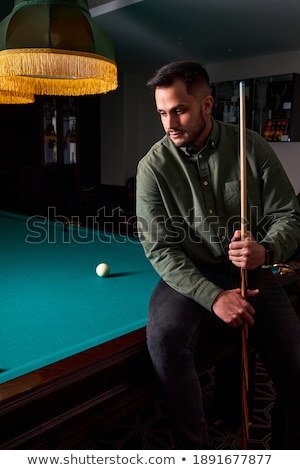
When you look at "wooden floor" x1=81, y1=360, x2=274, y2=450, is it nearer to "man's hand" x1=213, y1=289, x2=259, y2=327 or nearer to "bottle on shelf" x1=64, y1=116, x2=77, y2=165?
"man's hand" x1=213, y1=289, x2=259, y2=327

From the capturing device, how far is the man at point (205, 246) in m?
1.37

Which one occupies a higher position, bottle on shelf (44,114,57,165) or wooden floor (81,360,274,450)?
bottle on shelf (44,114,57,165)

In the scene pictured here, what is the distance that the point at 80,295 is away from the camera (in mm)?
1782

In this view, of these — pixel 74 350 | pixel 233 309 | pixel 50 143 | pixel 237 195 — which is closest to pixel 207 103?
pixel 237 195

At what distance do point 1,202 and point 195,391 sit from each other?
5.57m

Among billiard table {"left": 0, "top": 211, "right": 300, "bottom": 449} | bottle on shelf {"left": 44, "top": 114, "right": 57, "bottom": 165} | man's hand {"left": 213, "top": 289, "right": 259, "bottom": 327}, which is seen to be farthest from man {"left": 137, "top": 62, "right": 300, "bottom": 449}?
bottle on shelf {"left": 44, "top": 114, "right": 57, "bottom": 165}

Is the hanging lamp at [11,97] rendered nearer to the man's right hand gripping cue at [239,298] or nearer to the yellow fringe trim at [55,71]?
the yellow fringe trim at [55,71]

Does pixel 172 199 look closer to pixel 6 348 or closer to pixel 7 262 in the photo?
pixel 6 348

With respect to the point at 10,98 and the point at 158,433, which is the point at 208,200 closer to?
the point at 158,433

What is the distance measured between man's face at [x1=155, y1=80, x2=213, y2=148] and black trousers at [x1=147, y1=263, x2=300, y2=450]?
503 mm

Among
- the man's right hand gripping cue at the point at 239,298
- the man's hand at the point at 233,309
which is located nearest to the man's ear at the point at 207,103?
the man's right hand gripping cue at the point at 239,298

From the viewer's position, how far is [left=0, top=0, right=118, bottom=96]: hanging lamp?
1.75 meters

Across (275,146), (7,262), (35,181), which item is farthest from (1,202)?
(7,262)

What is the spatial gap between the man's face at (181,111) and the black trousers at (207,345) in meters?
0.50
